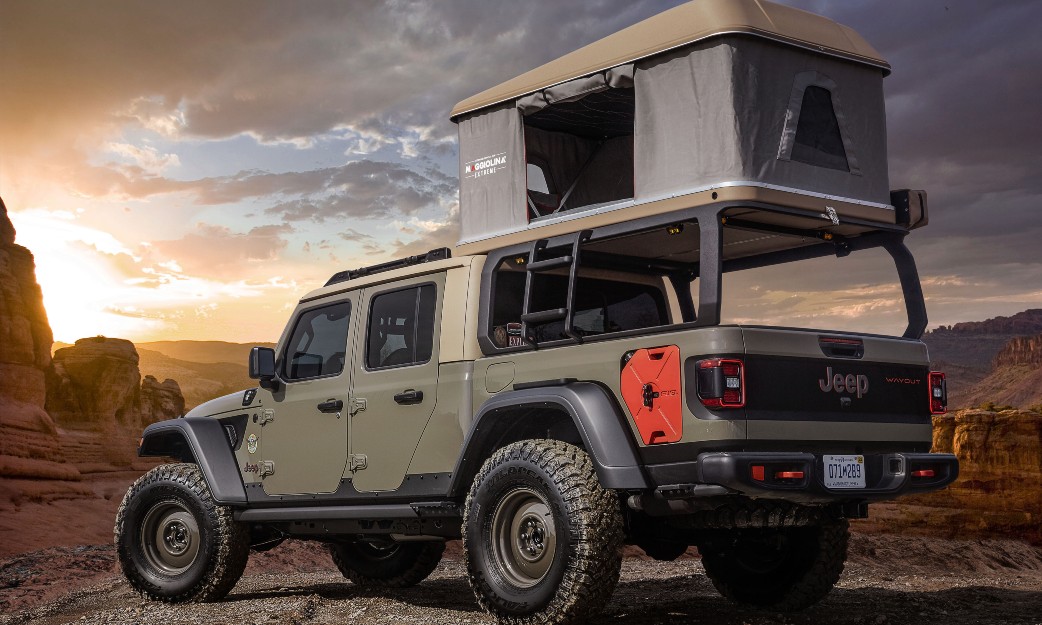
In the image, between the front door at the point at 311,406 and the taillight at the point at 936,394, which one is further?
the front door at the point at 311,406

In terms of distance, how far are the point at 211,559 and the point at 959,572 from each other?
Answer: 35.8m

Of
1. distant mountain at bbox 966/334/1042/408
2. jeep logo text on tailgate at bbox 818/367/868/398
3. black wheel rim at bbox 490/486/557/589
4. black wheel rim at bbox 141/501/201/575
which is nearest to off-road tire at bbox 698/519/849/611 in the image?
jeep logo text on tailgate at bbox 818/367/868/398

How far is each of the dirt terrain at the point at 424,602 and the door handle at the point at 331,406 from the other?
1418mm

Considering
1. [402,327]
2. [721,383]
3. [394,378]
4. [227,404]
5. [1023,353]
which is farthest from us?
[1023,353]

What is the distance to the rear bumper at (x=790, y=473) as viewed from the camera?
5164mm

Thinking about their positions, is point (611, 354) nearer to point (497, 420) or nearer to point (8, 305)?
point (497, 420)

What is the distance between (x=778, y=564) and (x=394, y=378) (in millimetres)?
2893

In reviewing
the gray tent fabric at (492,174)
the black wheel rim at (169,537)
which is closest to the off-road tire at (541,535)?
the gray tent fabric at (492,174)

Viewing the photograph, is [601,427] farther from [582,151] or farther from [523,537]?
[582,151]

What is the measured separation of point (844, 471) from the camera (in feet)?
18.5

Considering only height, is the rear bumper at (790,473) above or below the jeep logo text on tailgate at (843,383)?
below

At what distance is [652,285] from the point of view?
305 inches

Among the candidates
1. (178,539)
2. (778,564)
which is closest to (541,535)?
(778,564)

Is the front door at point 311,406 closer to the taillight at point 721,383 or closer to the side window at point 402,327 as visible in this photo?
the side window at point 402,327
